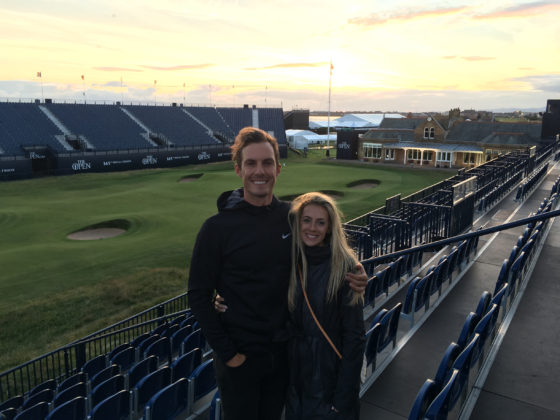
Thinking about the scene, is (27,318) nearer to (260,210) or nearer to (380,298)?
(380,298)

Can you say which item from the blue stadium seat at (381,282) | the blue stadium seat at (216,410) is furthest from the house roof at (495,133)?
the blue stadium seat at (216,410)

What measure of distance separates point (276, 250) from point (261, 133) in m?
0.80

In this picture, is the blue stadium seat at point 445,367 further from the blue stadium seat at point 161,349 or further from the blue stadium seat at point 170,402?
the blue stadium seat at point 161,349

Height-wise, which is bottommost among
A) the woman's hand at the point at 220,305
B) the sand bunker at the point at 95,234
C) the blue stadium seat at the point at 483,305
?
the sand bunker at the point at 95,234

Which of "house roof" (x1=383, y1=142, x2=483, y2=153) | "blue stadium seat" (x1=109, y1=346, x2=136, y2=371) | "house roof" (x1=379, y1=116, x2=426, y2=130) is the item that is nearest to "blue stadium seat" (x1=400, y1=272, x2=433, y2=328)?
"blue stadium seat" (x1=109, y1=346, x2=136, y2=371)

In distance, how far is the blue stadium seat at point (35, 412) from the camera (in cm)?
575

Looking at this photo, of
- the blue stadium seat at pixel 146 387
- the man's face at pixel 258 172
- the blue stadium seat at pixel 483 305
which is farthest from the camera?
the blue stadium seat at pixel 146 387

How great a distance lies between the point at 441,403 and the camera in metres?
3.23

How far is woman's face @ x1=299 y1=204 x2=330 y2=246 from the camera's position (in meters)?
2.79

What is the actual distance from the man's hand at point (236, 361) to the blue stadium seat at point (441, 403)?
1553mm

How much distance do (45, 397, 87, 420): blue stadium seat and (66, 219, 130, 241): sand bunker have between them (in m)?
16.5

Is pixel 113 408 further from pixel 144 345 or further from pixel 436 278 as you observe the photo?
pixel 436 278

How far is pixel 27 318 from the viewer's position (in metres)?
11.9

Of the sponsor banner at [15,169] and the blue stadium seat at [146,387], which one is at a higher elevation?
the blue stadium seat at [146,387]
